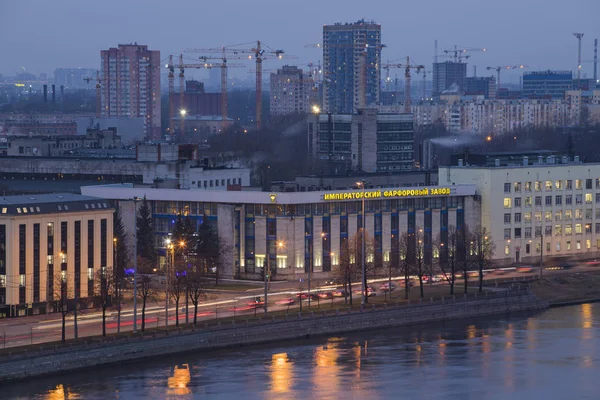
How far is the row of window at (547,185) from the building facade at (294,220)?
4125 mm

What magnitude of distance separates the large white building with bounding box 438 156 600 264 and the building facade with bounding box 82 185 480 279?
3.03 m

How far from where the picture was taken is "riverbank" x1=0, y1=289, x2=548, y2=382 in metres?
43.9

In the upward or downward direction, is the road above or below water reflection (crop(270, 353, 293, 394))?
above

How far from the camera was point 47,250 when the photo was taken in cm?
5244

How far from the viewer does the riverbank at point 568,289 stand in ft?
201

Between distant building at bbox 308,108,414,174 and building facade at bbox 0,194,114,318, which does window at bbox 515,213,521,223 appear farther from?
distant building at bbox 308,108,414,174

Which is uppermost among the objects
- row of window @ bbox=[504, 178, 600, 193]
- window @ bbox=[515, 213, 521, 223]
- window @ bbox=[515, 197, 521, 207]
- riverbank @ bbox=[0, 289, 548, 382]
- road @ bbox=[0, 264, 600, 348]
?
row of window @ bbox=[504, 178, 600, 193]

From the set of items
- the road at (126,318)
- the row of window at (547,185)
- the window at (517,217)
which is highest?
the row of window at (547,185)

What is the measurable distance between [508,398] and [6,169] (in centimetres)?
4905

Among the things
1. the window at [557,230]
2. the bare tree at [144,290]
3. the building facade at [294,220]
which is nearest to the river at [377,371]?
the bare tree at [144,290]

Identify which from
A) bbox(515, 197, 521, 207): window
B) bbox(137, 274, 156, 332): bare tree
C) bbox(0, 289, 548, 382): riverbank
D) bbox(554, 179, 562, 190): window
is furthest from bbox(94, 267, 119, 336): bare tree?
bbox(554, 179, 562, 190): window

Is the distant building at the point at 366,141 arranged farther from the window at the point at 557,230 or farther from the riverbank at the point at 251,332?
the riverbank at the point at 251,332

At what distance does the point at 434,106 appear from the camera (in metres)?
192

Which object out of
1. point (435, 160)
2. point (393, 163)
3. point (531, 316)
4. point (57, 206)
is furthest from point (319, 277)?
point (435, 160)
